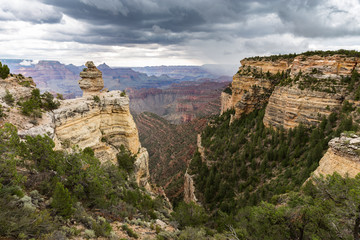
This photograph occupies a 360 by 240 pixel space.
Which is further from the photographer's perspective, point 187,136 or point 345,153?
point 187,136

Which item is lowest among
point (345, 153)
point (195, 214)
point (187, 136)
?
point (187, 136)

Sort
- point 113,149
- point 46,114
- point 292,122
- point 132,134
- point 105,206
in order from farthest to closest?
point 292,122 < point 132,134 < point 113,149 < point 46,114 < point 105,206

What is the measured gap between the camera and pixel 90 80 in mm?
29359

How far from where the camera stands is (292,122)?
107 ft

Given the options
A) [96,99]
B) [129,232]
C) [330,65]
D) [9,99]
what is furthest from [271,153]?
[9,99]

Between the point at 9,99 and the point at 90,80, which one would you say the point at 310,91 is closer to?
the point at 90,80

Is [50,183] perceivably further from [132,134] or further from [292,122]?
[292,122]

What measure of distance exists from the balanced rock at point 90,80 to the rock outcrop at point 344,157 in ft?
107

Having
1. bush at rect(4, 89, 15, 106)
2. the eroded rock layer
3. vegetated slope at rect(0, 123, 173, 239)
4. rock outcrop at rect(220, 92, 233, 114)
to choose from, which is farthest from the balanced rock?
rock outcrop at rect(220, 92, 233, 114)

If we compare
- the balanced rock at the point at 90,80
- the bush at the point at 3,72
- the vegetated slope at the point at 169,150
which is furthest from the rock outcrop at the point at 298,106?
the bush at the point at 3,72

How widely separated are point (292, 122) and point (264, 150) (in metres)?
7.62

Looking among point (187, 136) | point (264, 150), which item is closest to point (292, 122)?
point (264, 150)

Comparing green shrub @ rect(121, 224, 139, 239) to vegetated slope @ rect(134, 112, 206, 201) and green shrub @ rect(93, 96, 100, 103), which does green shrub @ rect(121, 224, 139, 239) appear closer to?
green shrub @ rect(93, 96, 100, 103)

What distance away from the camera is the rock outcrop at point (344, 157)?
614 inches
